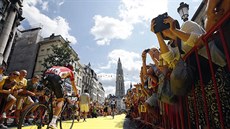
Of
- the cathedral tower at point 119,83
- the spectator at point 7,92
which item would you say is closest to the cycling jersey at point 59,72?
the spectator at point 7,92

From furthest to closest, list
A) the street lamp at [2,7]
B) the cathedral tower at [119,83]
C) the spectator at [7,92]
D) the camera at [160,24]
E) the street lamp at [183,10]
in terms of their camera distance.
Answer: the cathedral tower at [119,83] < the street lamp at [2,7] < the street lamp at [183,10] < the spectator at [7,92] < the camera at [160,24]

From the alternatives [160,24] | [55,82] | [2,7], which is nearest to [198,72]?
A: [160,24]

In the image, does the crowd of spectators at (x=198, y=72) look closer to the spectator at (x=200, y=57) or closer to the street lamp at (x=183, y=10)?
the spectator at (x=200, y=57)

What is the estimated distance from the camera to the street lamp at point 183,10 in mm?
5777

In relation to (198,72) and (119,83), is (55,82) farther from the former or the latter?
(119,83)

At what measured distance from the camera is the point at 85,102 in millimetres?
10773

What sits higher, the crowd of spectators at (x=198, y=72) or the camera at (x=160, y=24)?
the camera at (x=160, y=24)

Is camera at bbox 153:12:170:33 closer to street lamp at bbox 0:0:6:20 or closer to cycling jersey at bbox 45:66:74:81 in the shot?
cycling jersey at bbox 45:66:74:81

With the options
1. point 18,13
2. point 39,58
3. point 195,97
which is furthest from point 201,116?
point 39,58

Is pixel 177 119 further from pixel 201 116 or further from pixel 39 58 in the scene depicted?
pixel 39 58

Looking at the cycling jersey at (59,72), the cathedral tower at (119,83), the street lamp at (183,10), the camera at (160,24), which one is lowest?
the cycling jersey at (59,72)

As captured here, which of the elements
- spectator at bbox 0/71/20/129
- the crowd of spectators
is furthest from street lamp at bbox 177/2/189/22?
spectator at bbox 0/71/20/129

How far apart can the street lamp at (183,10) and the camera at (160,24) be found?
411 cm

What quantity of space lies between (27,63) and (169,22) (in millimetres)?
39325
